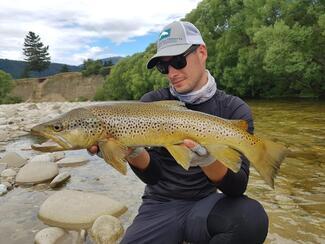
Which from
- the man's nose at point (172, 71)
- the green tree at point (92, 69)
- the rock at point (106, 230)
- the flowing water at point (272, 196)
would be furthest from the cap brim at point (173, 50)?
the green tree at point (92, 69)

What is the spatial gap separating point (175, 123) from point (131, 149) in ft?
1.73

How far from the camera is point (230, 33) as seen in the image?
4322 centimetres

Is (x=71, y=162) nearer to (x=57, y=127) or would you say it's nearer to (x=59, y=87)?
(x=57, y=127)

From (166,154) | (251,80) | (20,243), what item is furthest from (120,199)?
(251,80)

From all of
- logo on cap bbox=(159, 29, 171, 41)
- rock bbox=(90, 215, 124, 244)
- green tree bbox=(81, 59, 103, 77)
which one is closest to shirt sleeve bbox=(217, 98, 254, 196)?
logo on cap bbox=(159, 29, 171, 41)

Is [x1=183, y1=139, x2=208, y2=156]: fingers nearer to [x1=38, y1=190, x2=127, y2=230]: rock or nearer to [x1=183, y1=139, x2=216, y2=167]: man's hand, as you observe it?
[x1=183, y1=139, x2=216, y2=167]: man's hand

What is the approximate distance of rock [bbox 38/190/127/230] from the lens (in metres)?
5.75

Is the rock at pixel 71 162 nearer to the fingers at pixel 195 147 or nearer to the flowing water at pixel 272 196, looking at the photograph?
the flowing water at pixel 272 196

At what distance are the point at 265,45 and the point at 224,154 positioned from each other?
30.6 meters

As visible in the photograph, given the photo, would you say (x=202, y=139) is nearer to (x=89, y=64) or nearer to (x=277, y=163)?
(x=277, y=163)

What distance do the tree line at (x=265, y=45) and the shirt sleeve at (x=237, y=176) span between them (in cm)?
2577

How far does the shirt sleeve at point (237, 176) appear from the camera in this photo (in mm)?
3568

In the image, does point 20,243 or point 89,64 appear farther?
point 89,64

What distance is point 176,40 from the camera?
12.7ft
